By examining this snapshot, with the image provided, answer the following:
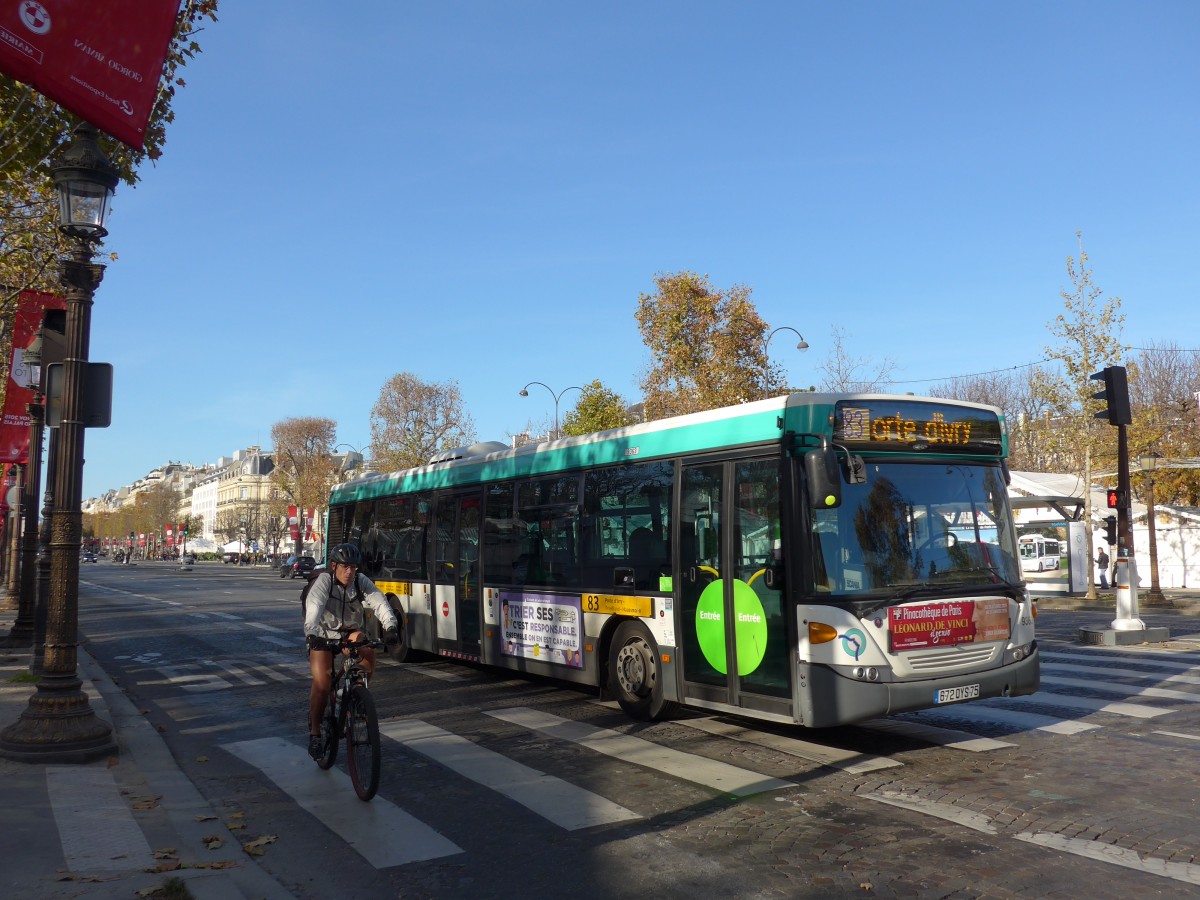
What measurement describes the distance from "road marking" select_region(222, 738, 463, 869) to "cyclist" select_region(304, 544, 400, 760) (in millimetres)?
598

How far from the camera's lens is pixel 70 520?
7.83 m

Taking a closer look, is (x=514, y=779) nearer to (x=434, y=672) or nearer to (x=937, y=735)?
(x=937, y=735)

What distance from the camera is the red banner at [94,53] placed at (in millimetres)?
6055

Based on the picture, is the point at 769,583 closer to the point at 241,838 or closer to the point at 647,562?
the point at 647,562

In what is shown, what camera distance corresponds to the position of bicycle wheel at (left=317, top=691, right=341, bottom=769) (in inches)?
287

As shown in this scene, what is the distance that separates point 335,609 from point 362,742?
1.00 meters

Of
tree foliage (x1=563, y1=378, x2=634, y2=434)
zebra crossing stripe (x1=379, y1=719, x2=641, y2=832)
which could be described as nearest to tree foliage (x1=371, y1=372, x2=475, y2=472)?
tree foliage (x1=563, y1=378, x2=634, y2=434)

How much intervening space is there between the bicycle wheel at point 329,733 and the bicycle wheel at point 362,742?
0.36 metres

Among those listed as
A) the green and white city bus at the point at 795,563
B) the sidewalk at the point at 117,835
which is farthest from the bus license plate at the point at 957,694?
the sidewalk at the point at 117,835

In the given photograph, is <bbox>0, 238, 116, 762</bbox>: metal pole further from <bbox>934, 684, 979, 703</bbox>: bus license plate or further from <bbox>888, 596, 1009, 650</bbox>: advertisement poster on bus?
<bbox>934, 684, 979, 703</bbox>: bus license plate

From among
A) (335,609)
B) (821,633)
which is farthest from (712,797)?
(335,609)

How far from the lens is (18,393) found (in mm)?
15289

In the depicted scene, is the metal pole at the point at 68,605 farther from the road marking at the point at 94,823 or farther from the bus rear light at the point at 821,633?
the bus rear light at the point at 821,633

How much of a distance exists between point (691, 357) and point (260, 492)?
474 ft
